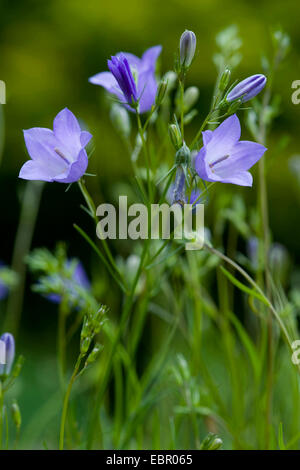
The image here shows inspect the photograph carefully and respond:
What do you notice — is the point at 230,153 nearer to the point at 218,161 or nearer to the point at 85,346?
the point at 218,161

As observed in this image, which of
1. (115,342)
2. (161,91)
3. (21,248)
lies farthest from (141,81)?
(21,248)

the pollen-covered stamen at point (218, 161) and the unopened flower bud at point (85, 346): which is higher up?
the pollen-covered stamen at point (218, 161)

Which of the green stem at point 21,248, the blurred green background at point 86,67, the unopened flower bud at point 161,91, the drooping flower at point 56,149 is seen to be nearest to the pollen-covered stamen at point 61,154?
the drooping flower at point 56,149

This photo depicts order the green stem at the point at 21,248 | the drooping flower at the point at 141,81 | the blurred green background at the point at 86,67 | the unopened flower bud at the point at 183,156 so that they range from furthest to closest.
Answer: the blurred green background at the point at 86,67 < the green stem at the point at 21,248 < the drooping flower at the point at 141,81 < the unopened flower bud at the point at 183,156

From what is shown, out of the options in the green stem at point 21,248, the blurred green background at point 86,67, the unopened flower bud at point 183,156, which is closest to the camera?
the unopened flower bud at point 183,156

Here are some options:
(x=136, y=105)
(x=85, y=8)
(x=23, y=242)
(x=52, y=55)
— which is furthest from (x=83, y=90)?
(x=136, y=105)

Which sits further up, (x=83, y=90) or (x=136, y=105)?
(x=83, y=90)

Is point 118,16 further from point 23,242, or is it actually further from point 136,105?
point 136,105

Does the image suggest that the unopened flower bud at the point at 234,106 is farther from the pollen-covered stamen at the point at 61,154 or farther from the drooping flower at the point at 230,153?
the pollen-covered stamen at the point at 61,154

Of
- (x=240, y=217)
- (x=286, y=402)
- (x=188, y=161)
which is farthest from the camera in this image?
(x=286, y=402)
